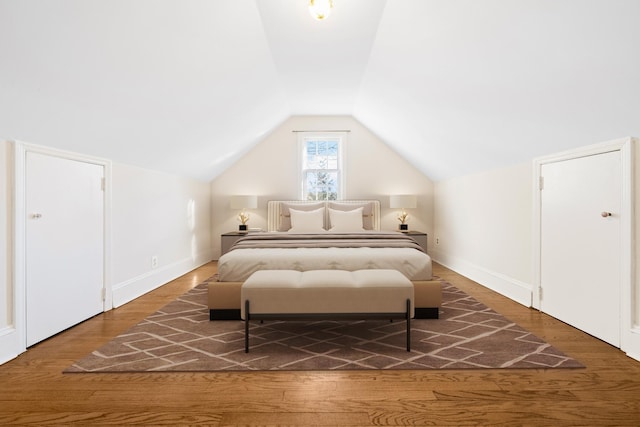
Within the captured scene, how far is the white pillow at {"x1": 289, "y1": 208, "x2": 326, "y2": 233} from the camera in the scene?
207 inches

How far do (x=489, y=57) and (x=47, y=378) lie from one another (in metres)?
3.36

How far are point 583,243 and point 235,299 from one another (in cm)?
274

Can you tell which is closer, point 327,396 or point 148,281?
point 327,396

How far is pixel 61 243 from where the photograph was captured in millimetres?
2688

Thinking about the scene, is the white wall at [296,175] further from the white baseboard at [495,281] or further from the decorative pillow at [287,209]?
the white baseboard at [495,281]

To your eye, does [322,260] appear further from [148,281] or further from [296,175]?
[296,175]

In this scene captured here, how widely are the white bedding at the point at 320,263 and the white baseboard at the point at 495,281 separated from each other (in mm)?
1110

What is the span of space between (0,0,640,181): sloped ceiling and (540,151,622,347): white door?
0.73 ft

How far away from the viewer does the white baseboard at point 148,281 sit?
11.3 feet

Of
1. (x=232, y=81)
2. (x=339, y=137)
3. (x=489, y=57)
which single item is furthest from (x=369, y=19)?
(x=339, y=137)

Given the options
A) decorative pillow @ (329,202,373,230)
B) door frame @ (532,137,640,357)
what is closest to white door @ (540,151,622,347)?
door frame @ (532,137,640,357)

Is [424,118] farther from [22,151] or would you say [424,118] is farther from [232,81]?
[22,151]

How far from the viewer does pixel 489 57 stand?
247cm

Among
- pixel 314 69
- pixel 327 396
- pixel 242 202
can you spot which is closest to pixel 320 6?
pixel 314 69
